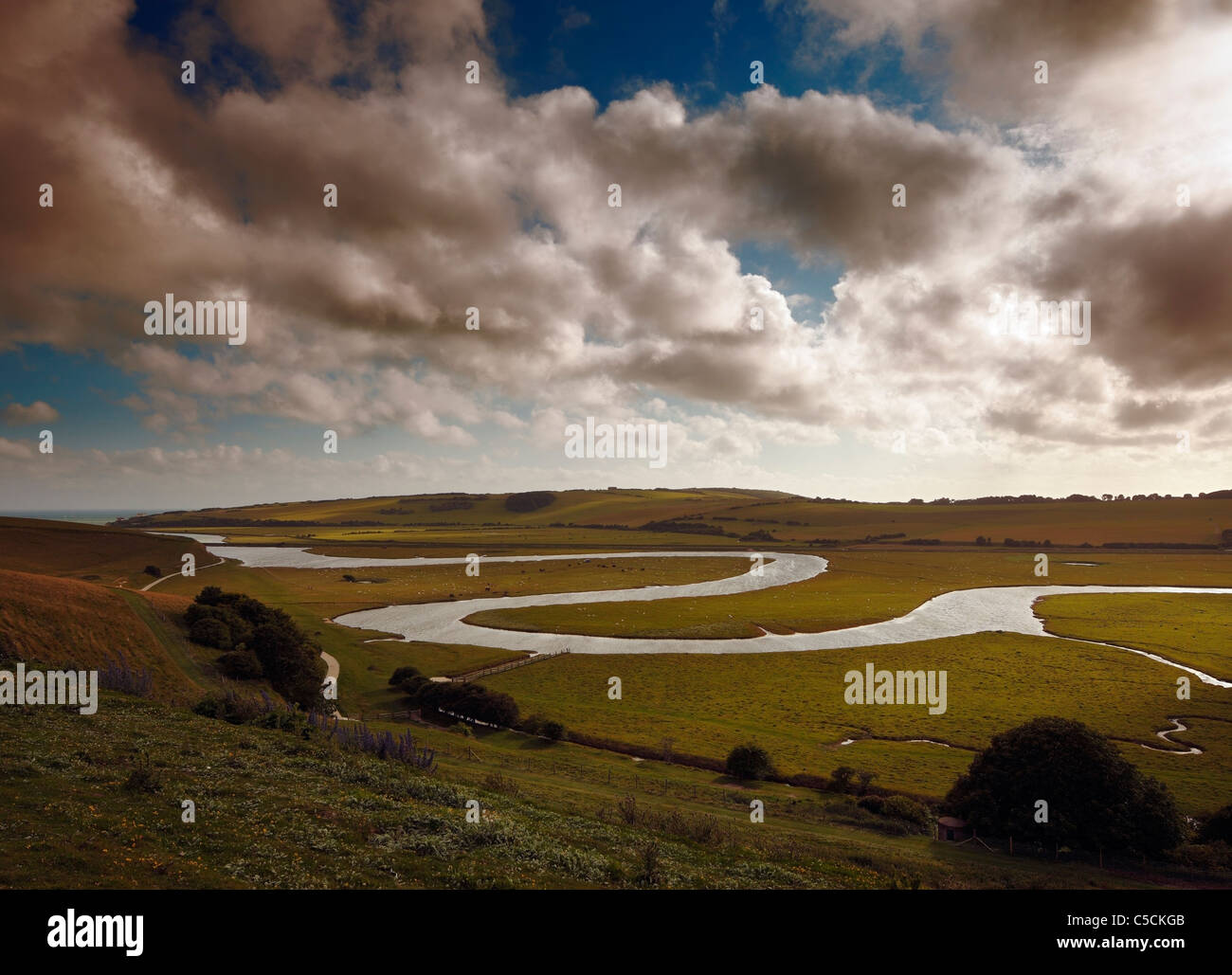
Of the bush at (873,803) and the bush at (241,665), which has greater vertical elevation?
the bush at (241,665)

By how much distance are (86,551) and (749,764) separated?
150 metres

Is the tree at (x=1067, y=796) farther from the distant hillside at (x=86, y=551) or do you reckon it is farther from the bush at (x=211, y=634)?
the distant hillside at (x=86, y=551)

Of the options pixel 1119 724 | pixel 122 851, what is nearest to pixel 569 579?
pixel 1119 724

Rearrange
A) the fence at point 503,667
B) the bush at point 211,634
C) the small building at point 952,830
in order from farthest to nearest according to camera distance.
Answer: the fence at point 503,667 < the bush at point 211,634 < the small building at point 952,830

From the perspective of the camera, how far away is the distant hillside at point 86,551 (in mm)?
112000

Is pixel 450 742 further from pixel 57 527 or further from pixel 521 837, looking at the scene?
pixel 57 527

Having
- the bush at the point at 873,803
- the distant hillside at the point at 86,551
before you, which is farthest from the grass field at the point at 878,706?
the distant hillside at the point at 86,551

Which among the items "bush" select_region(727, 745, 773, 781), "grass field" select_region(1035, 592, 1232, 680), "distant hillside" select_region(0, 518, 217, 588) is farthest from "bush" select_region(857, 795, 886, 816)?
"distant hillside" select_region(0, 518, 217, 588)

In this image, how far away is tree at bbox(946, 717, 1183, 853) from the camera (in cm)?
2941

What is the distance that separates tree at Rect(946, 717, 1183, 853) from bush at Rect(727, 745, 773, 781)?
37.6 feet

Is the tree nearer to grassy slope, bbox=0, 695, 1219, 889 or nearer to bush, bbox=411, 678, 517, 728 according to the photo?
grassy slope, bbox=0, 695, 1219, 889

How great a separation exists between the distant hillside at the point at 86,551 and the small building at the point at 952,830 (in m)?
123

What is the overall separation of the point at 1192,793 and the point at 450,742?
49.5m

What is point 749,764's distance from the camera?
41.1 meters
